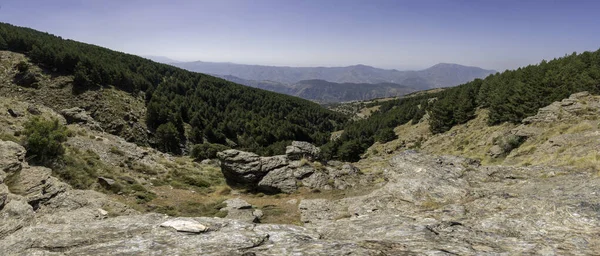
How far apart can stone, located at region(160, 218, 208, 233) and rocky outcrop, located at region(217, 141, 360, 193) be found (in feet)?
63.2

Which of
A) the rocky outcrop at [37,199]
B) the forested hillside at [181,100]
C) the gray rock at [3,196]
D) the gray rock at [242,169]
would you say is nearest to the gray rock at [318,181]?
the gray rock at [242,169]

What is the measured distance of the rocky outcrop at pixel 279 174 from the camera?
30.4 m

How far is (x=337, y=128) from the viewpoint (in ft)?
555

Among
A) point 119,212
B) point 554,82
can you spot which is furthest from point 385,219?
point 554,82

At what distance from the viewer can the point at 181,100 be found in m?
109

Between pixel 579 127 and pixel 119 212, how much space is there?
4219cm

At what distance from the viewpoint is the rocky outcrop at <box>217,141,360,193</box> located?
3041cm

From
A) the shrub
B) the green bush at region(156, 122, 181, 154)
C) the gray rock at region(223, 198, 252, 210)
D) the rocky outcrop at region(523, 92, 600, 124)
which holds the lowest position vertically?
the green bush at region(156, 122, 181, 154)

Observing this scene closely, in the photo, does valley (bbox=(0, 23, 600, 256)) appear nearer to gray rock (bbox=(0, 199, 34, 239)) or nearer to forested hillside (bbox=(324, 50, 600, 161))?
gray rock (bbox=(0, 199, 34, 239))

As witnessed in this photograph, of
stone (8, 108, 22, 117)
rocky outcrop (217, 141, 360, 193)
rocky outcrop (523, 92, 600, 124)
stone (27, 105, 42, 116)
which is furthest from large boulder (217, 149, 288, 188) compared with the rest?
rocky outcrop (523, 92, 600, 124)

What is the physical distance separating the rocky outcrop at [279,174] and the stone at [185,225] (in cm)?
1925

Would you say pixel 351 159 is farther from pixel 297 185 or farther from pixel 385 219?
pixel 385 219

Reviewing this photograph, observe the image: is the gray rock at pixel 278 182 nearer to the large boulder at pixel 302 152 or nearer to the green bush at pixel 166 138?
the large boulder at pixel 302 152

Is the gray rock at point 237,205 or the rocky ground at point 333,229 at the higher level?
the rocky ground at point 333,229
